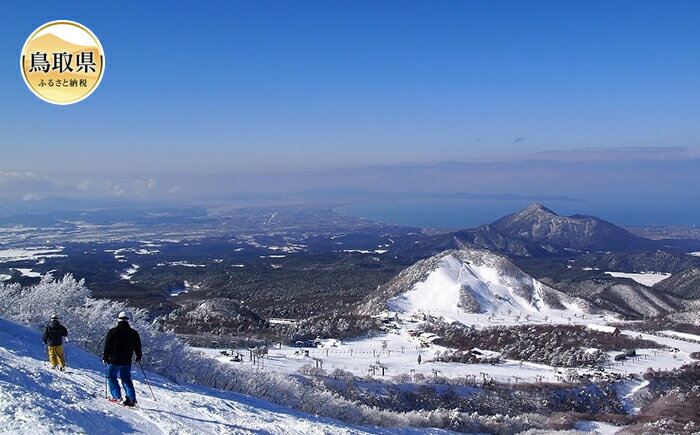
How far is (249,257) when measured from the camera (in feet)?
614

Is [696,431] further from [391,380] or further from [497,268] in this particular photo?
[497,268]

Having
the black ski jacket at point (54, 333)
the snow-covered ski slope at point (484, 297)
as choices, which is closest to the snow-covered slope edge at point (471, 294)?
the snow-covered ski slope at point (484, 297)

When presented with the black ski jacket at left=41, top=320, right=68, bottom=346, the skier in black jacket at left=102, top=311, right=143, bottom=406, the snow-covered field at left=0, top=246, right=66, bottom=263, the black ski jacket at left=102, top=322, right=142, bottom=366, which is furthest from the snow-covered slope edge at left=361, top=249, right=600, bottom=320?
the snow-covered field at left=0, top=246, right=66, bottom=263

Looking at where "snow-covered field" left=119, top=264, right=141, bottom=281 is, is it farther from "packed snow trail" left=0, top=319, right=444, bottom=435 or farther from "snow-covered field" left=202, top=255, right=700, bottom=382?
"packed snow trail" left=0, top=319, right=444, bottom=435

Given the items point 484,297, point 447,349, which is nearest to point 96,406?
point 447,349

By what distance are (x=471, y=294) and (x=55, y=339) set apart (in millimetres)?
81723

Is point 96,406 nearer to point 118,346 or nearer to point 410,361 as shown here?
point 118,346

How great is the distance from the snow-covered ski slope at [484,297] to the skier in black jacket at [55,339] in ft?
226

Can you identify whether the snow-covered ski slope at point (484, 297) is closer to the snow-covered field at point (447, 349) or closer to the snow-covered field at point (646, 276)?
the snow-covered field at point (447, 349)

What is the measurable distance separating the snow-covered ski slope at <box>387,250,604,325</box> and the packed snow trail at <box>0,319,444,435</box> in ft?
215

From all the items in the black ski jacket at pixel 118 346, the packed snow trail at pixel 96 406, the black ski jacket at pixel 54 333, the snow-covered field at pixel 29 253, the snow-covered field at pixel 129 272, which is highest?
the black ski jacket at pixel 118 346

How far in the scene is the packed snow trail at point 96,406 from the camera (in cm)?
1169

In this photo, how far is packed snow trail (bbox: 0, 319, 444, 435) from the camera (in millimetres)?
11688

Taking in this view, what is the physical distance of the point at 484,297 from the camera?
92312 mm
